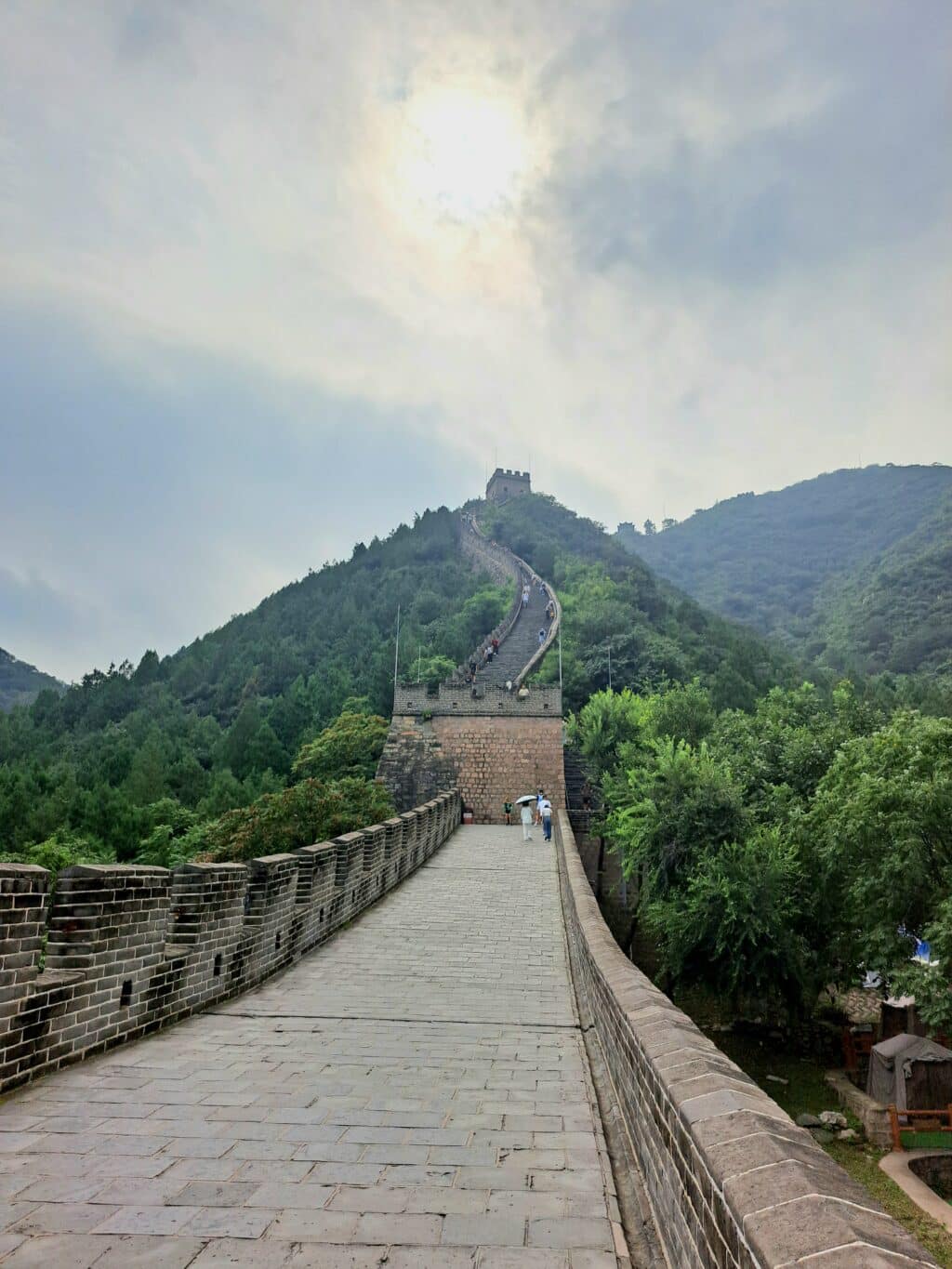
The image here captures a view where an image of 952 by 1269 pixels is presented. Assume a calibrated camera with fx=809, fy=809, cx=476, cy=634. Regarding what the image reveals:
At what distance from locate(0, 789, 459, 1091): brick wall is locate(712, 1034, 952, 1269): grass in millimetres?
7774

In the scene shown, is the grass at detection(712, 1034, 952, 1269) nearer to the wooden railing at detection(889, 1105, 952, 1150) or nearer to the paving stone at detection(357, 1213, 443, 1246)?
the wooden railing at detection(889, 1105, 952, 1150)

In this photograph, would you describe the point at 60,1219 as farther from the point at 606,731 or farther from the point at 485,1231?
the point at 606,731

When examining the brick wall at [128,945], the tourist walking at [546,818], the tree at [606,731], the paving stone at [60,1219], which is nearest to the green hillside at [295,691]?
the tourist walking at [546,818]

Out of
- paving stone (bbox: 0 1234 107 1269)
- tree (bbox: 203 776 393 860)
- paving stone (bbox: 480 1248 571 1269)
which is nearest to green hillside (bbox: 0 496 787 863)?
tree (bbox: 203 776 393 860)

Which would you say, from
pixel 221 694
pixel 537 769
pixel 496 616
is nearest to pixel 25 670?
pixel 221 694

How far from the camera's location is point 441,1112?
4.12 meters

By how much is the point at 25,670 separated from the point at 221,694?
95.3 metres

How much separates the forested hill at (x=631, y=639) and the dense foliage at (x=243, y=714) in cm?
669

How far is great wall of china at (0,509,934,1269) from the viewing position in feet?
8.09

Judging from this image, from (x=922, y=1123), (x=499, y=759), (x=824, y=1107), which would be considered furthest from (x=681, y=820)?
(x=499, y=759)

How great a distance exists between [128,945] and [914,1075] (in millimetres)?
14432

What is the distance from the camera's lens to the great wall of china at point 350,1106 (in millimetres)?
2465

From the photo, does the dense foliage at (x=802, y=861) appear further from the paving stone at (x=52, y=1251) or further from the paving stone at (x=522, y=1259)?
the paving stone at (x=52, y=1251)

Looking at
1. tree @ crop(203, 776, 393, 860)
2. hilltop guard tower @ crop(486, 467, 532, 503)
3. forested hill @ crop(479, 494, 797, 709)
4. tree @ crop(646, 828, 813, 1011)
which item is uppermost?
hilltop guard tower @ crop(486, 467, 532, 503)
